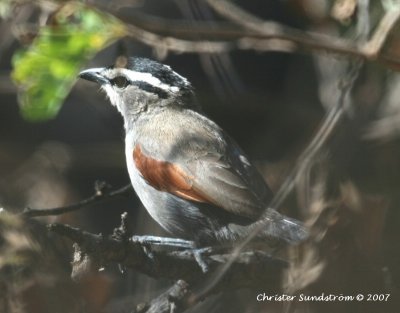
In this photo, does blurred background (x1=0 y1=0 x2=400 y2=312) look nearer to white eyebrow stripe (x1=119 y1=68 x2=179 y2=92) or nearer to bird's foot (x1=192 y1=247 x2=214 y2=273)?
white eyebrow stripe (x1=119 y1=68 x2=179 y2=92)

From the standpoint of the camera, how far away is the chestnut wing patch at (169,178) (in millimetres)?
5758

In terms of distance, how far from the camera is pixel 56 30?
5152 millimetres

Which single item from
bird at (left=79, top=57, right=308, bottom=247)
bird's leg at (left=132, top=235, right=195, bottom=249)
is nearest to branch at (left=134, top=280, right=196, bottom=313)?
bird's leg at (left=132, top=235, right=195, bottom=249)

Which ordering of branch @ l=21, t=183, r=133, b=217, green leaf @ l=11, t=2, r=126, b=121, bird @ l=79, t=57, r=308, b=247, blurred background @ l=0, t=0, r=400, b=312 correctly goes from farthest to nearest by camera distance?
1. bird @ l=79, t=57, r=308, b=247
2. green leaf @ l=11, t=2, r=126, b=121
3. blurred background @ l=0, t=0, r=400, b=312
4. branch @ l=21, t=183, r=133, b=217

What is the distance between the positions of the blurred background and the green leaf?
0.07 m

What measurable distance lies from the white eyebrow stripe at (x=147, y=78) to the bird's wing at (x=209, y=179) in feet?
2.23

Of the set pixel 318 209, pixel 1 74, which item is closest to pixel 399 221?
pixel 318 209

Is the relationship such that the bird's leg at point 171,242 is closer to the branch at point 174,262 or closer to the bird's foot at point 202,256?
the branch at point 174,262

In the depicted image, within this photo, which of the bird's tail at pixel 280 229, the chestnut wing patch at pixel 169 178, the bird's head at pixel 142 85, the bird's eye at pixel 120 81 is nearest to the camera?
the bird's tail at pixel 280 229

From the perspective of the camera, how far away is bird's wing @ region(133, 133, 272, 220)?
563cm

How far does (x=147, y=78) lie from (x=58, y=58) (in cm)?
146

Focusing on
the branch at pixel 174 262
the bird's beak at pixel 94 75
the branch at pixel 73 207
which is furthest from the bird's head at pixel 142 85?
the branch at pixel 174 262

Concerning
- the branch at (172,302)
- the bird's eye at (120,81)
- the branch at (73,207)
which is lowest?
the branch at (172,302)

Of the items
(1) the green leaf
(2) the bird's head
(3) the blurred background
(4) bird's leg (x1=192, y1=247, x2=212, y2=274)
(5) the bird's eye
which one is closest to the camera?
(3) the blurred background
